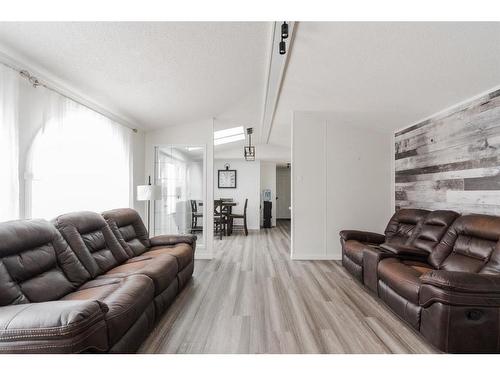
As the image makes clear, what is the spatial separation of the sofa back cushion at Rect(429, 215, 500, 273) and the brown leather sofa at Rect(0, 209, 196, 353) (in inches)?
115

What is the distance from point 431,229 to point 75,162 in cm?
443

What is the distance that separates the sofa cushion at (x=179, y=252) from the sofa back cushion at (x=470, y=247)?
2.90 meters

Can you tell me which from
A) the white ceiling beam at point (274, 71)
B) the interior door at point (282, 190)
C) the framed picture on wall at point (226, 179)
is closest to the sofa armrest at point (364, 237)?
the white ceiling beam at point (274, 71)

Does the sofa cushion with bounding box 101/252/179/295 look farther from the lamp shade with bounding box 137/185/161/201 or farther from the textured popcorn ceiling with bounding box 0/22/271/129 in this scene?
the textured popcorn ceiling with bounding box 0/22/271/129

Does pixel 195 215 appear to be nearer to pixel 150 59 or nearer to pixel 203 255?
pixel 203 255

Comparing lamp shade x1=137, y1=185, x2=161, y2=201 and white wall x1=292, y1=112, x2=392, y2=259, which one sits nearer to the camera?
lamp shade x1=137, y1=185, x2=161, y2=201

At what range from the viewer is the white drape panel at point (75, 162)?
2.48 m

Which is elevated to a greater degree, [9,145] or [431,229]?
[9,145]

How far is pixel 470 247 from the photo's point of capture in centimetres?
255

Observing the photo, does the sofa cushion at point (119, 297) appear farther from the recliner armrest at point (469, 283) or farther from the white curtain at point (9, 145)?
the recliner armrest at point (469, 283)

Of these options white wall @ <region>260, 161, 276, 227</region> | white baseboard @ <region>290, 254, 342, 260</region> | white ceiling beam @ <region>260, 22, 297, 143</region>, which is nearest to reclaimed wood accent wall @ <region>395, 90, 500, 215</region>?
white baseboard @ <region>290, 254, 342, 260</region>

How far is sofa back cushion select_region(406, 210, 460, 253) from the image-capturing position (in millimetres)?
2971

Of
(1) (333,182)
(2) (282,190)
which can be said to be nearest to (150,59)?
(1) (333,182)

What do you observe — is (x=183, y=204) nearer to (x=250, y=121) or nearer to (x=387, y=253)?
(x=250, y=121)
